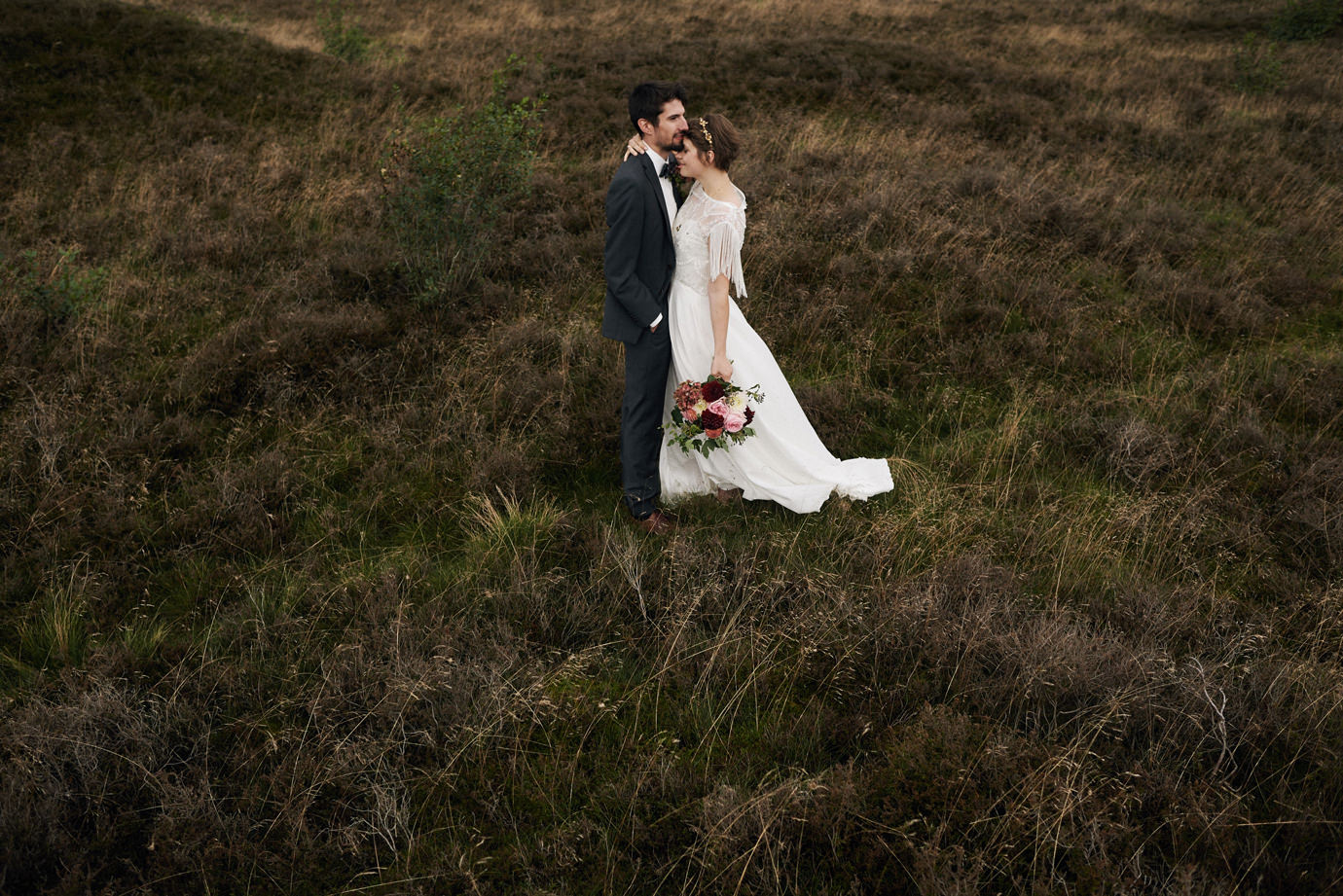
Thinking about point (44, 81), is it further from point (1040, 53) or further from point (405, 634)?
point (1040, 53)

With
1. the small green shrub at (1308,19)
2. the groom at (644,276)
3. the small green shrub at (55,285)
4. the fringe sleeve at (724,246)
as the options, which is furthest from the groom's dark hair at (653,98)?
the small green shrub at (1308,19)

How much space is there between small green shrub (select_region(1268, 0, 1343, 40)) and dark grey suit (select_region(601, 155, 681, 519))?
2290 cm

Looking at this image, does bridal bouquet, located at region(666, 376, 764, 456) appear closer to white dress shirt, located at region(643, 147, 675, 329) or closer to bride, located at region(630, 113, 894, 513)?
bride, located at region(630, 113, 894, 513)

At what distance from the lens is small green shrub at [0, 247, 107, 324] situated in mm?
6344

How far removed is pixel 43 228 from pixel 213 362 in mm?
4250

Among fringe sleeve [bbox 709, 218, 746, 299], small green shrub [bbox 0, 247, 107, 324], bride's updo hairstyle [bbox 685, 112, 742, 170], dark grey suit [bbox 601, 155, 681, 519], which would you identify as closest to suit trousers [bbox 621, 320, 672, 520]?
dark grey suit [bbox 601, 155, 681, 519]

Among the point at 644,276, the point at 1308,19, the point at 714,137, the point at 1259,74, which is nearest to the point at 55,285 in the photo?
the point at 644,276

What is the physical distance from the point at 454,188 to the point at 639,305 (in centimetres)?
383

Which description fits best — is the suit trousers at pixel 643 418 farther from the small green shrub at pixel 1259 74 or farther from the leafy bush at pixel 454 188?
the small green shrub at pixel 1259 74

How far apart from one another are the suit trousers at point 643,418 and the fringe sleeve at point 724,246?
498mm

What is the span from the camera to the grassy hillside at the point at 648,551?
2.71 m

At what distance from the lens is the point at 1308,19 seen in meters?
19.1

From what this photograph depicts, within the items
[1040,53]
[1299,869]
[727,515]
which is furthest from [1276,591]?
[1040,53]

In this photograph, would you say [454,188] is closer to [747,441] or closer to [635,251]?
[635,251]
